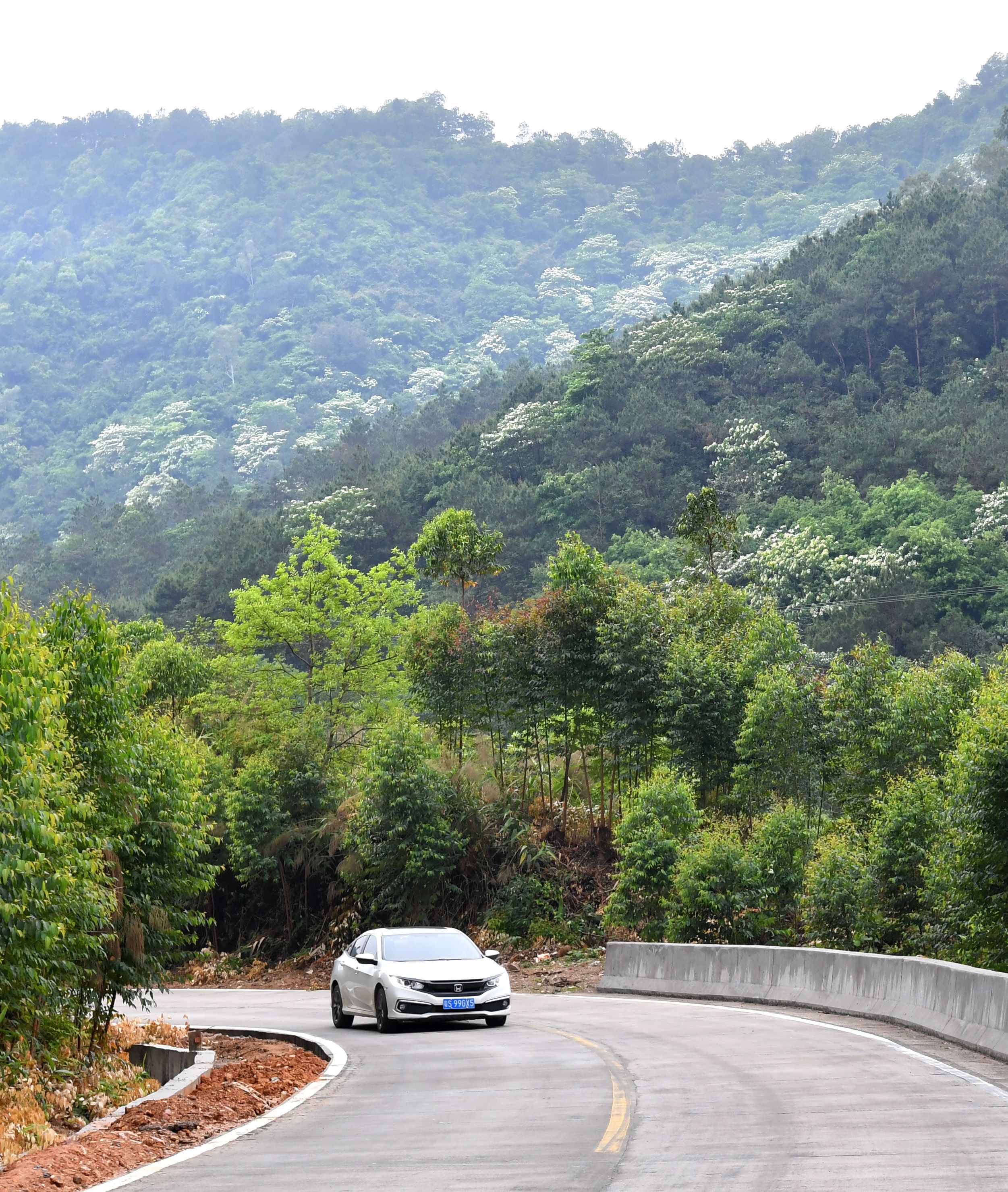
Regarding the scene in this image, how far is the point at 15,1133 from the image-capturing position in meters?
12.2

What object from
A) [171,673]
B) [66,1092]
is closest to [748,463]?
[171,673]

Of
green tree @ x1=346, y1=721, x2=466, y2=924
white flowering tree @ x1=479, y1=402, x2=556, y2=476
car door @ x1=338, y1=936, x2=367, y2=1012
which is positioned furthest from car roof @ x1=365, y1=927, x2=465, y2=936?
white flowering tree @ x1=479, y1=402, x2=556, y2=476

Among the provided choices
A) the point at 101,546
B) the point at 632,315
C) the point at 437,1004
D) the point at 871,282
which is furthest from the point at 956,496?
the point at 632,315

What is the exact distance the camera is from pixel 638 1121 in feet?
35.1

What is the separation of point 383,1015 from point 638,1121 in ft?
32.6

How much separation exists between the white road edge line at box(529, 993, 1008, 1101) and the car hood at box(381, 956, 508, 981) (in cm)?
338

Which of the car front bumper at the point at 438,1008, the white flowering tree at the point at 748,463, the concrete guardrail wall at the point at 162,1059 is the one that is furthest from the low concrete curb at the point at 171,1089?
the white flowering tree at the point at 748,463

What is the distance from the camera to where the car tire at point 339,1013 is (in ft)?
70.3

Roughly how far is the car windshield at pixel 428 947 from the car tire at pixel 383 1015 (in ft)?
1.60

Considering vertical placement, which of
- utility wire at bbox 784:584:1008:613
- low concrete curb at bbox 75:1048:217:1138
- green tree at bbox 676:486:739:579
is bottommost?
low concrete curb at bbox 75:1048:217:1138

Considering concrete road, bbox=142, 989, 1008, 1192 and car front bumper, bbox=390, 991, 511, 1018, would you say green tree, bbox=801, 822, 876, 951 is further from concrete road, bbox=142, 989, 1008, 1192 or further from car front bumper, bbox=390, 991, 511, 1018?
car front bumper, bbox=390, 991, 511, 1018

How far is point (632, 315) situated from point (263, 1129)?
597 ft

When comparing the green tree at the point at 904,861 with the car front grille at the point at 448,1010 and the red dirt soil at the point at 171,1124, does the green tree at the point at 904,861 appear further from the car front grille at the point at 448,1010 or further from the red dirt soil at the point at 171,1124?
the red dirt soil at the point at 171,1124

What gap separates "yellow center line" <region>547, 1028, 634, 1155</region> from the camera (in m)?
9.71
